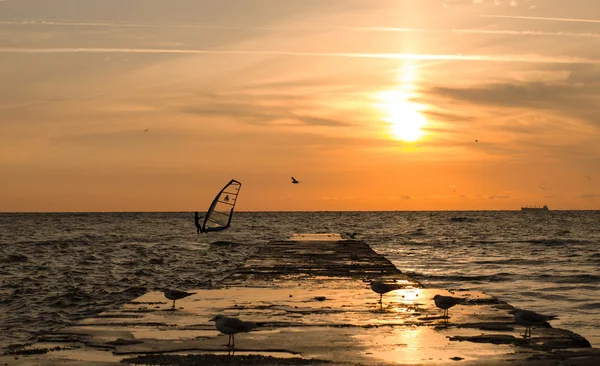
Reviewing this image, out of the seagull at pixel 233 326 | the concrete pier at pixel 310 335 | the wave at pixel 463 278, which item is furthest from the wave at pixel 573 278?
the seagull at pixel 233 326

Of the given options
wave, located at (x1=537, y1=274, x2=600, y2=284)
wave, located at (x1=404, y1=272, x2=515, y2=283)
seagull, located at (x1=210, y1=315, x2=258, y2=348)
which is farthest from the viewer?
wave, located at (x1=537, y1=274, x2=600, y2=284)

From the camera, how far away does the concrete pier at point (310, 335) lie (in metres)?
11.9

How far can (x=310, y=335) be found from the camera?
552 inches

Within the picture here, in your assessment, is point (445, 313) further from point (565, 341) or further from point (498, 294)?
point (498, 294)

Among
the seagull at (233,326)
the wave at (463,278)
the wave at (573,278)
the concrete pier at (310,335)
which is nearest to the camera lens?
the concrete pier at (310,335)

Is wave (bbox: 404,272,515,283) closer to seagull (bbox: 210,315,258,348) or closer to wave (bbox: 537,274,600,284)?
wave (bbox: 537,274,600,284)

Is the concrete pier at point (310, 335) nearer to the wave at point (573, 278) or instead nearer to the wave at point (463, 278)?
the wave at point (463, 278)

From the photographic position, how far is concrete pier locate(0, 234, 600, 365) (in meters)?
11.9

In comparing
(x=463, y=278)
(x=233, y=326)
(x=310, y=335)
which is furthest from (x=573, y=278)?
(x=233, y=326)

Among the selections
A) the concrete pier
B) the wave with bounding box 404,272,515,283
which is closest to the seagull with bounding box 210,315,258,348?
the concrete pier

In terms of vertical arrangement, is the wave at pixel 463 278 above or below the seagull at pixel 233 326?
below

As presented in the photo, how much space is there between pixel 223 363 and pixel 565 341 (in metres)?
6.17

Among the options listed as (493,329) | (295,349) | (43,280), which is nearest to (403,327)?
(493,329)

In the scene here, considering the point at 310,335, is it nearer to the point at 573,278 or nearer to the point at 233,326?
the point at 233,326
